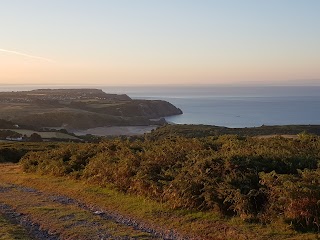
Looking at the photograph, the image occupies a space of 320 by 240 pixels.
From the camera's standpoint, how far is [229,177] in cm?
1009

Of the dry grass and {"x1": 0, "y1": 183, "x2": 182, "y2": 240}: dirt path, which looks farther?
{"x1": 0, "y1": 183, "x2": 182, "y2": 240}: dirt path

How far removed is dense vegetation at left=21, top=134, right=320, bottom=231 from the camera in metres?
8.72

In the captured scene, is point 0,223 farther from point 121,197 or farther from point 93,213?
point 121,197

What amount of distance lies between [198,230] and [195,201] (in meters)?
1.28

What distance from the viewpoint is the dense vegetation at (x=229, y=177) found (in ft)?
28.6

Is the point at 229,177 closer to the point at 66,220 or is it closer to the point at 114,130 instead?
the point at 66,220

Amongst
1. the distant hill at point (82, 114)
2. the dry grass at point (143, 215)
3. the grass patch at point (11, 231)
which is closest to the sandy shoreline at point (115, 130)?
the distant hill at point (82, 114)

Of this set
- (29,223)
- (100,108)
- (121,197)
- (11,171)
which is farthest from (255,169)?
(100,108)

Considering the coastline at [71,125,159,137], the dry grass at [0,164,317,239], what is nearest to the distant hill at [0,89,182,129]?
the coastline at [71,125,159,137]

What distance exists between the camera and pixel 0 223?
10.1 meters

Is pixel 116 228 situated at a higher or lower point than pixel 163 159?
lower

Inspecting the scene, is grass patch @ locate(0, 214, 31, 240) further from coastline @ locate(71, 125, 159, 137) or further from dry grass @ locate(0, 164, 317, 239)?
coastline @ locate(71, 125, 159, 137)

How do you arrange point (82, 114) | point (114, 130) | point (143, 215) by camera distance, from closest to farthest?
point (143, 215)
point (114, 130)
point (82, 114)

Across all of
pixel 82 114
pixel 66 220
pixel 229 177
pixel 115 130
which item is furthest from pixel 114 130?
pixel 229 177
